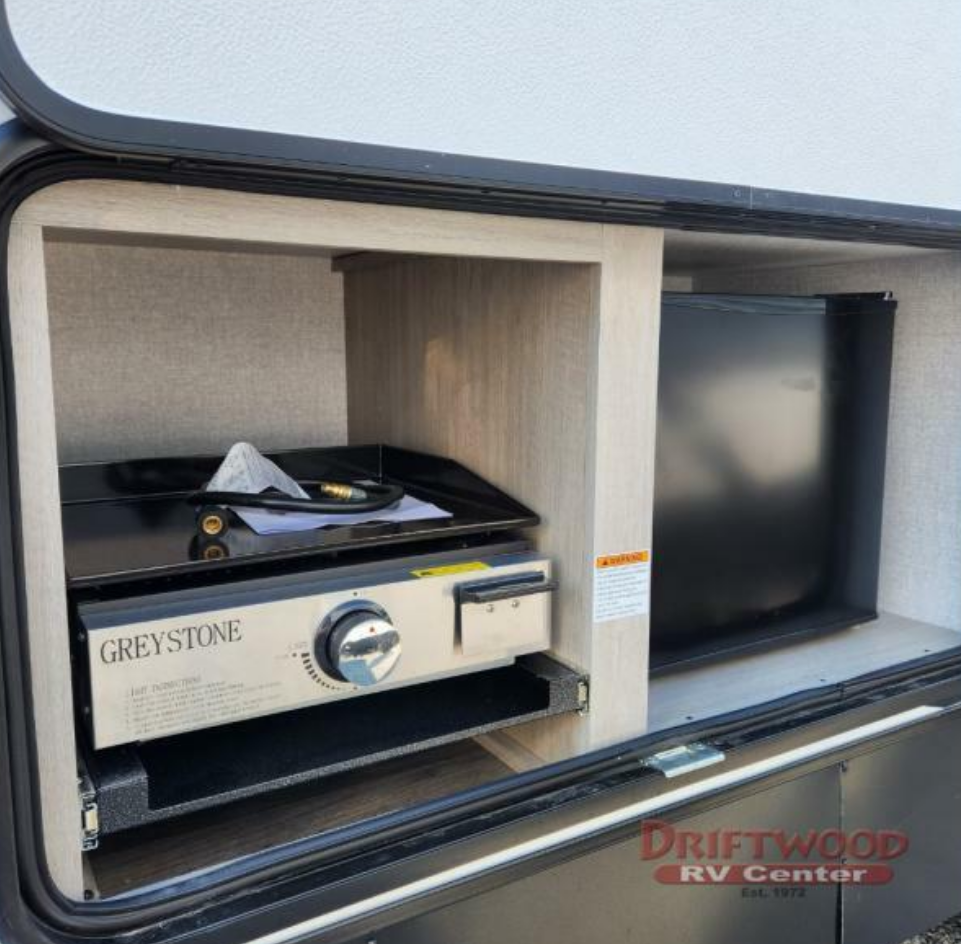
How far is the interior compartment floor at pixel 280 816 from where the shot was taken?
77cm

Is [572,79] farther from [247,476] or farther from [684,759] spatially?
[684,759]

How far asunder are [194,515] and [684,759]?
1.81ft

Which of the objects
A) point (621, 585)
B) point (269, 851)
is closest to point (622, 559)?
point (621, 585)

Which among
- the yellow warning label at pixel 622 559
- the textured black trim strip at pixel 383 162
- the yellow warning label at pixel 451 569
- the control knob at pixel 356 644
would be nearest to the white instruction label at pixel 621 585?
the yellow warning label at pixel 622 559

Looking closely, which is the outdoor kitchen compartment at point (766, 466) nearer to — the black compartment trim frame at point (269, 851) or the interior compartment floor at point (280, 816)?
the black compartment trim frame at point (269, 851)

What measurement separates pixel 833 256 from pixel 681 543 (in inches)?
18.3

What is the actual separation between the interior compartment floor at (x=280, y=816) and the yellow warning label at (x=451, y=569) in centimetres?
24

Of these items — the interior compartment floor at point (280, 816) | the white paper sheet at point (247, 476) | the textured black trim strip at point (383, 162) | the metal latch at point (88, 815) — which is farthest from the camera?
the white paper sheet at point (247, 476)

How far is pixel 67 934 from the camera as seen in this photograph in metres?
0.60

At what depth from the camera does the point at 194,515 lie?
A: 2.96 ft

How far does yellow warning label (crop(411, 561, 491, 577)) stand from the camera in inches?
31.0

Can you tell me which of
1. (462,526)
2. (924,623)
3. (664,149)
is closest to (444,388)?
(462,526)

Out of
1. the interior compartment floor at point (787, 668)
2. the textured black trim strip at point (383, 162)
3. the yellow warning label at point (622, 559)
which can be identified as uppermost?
the textured black trim strip at point (383, 162)

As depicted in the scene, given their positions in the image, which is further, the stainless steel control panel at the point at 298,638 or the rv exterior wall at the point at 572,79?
the stainless steel control panel at the point at 298,638
